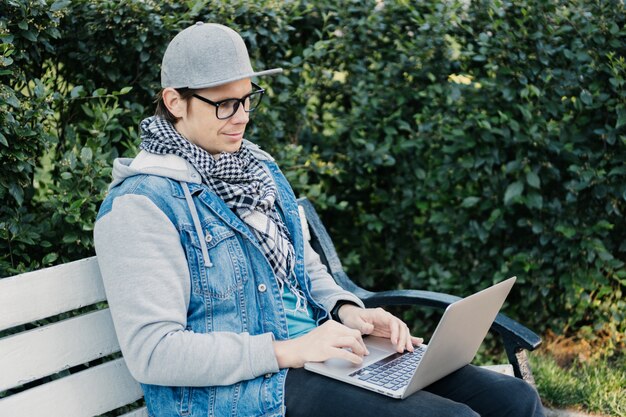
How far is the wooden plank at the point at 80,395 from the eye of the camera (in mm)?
2232

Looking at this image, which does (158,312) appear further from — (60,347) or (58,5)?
(58,5)

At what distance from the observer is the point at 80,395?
2389mm

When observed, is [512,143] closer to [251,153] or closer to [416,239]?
[416,239]

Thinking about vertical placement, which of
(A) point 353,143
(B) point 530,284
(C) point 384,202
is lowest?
(B) point 530,284

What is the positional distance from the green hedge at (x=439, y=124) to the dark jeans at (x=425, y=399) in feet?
4.64

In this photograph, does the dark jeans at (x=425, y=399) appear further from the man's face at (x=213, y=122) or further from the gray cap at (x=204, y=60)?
the gray cap at (x=204, y=60)

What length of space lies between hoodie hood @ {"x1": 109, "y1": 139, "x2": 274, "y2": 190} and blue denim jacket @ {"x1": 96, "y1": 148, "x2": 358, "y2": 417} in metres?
0.01

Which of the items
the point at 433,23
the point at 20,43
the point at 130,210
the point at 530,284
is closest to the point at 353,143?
the point at 433,23

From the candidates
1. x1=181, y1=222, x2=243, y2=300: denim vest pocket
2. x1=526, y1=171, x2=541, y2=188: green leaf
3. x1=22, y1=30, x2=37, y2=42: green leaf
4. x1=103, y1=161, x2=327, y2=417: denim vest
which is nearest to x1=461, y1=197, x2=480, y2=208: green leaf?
x1=526, y1=171, x2=541, y2=188: green leaf

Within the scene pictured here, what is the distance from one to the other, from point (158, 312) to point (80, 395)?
1.28ft

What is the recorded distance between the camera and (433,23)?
421cm

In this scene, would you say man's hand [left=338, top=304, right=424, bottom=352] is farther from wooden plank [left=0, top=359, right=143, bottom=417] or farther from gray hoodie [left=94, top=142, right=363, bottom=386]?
wooden plank [left=0, top=359, right=143, bottom=417]

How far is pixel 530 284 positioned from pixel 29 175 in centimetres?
251

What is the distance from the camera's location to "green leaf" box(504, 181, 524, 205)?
4121 millimetres
